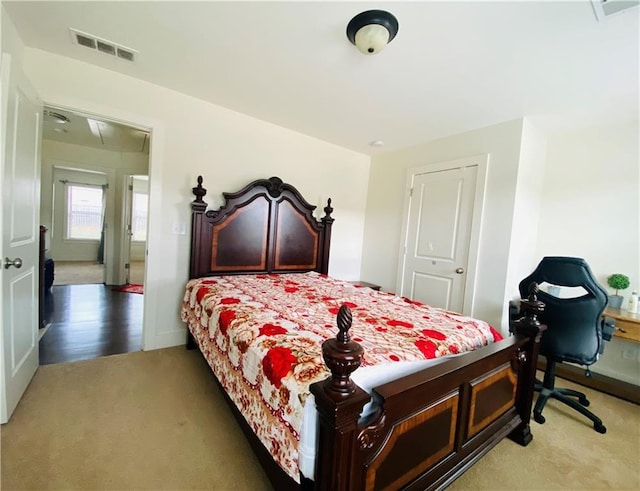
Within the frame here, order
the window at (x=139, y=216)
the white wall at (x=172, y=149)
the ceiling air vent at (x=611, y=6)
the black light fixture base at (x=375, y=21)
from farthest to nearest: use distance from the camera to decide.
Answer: the window at (x=139, y=216) < the white wall at (x=172, y=149) < the black light fixture base at (x=375, y=21) < the ceiling air vent at (x=611, y=6)

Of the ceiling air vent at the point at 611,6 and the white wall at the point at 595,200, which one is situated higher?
the ceiling air vent at the point at 611,6

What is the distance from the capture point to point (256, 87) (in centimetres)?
243

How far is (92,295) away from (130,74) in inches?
137

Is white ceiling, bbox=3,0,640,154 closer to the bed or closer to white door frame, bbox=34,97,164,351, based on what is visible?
white door frame, bbox=34,97,164,351

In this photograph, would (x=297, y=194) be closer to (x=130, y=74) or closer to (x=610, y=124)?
(x=130, y=74)

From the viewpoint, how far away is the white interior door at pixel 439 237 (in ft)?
9.87

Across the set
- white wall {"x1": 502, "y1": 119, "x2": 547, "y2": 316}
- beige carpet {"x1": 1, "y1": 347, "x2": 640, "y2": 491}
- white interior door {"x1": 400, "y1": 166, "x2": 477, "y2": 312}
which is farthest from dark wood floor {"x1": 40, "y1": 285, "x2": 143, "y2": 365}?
white wall {"x1": 502, "y1": 119, "x2": 547, "y2": 316}

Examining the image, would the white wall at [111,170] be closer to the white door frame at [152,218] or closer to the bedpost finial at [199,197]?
the white door frame at [152,218]

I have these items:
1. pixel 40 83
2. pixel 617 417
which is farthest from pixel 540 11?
pixel 40 83

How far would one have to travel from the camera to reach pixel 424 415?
1145mm

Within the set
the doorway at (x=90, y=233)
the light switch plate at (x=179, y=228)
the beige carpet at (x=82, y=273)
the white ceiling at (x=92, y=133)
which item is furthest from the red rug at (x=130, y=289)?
the light switch plate at (x=179, y=228)

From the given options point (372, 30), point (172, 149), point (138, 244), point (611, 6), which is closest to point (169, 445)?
point (172, 149)

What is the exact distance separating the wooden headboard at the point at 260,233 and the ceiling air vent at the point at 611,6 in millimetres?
2555

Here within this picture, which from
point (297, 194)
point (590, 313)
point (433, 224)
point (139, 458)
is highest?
point (297, 194)
